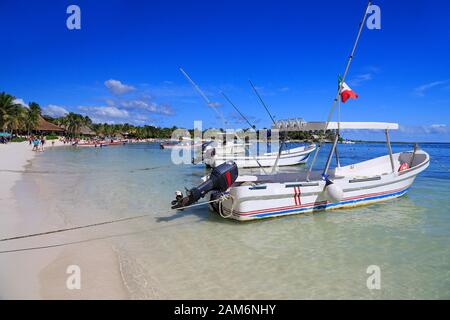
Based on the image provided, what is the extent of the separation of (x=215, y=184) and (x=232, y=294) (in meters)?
4.30

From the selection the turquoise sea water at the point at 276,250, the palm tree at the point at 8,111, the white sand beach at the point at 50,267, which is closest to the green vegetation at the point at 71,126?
the palm tree at the point at 8,111

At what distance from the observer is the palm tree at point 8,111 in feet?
211

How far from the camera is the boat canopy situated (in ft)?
35.5

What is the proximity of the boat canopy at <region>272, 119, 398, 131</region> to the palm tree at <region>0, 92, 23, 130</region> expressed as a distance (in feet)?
234

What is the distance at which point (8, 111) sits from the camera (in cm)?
6581

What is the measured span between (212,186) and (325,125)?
4.48 meters

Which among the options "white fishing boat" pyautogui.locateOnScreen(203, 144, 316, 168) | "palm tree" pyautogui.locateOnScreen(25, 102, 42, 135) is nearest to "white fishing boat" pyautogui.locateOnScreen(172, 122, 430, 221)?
"white fishing boat" pyautogui.locateOnScreen(203, 144, 316, 168)

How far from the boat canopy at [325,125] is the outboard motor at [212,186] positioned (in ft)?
10.5

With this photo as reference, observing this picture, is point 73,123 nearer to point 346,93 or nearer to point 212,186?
point 212,186

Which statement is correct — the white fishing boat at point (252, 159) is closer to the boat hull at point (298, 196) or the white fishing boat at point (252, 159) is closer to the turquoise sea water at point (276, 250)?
the boat hull at point (298, 196)

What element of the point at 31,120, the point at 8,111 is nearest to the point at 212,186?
the point at 8,111

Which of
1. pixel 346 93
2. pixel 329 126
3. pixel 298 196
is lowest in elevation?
pixel 298 196

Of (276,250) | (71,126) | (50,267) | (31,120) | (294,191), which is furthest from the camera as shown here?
(71,126)
